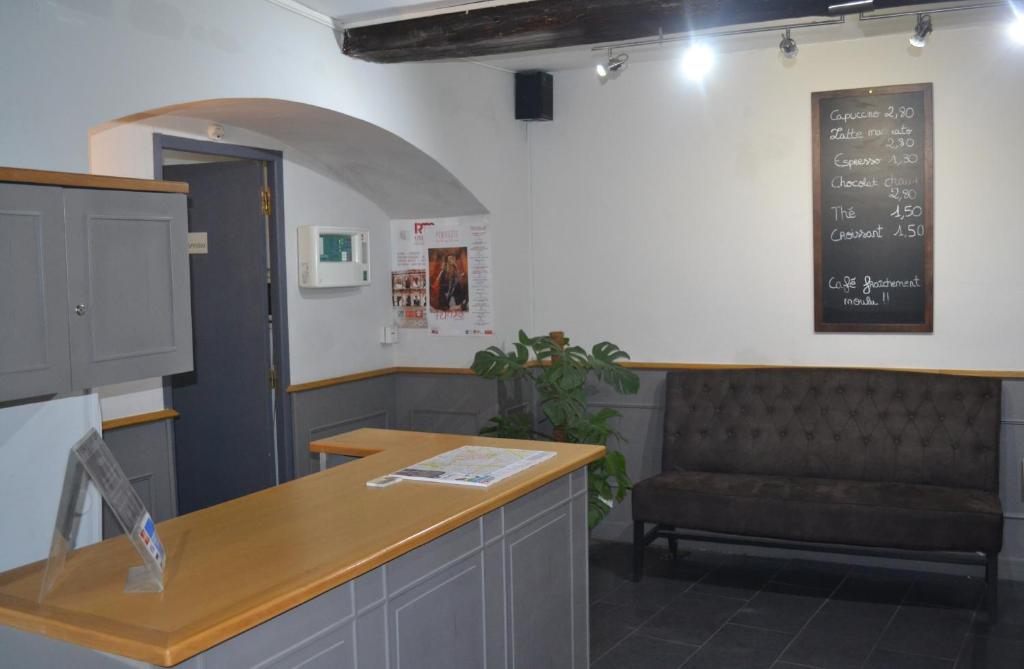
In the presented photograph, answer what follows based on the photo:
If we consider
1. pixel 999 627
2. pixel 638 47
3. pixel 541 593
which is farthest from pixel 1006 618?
pixel 638 47

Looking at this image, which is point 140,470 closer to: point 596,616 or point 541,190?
point 596,616

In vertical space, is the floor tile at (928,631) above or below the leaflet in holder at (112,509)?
below

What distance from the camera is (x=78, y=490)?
7.26ft

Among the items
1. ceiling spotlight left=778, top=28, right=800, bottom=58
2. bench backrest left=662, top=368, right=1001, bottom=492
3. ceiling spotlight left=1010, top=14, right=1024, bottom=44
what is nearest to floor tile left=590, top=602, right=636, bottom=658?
bench backrest left=662, top=368, right=1001, bottom=492

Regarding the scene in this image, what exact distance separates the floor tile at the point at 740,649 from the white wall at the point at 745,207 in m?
1.65

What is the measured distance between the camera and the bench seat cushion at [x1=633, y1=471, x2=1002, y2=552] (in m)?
4.38

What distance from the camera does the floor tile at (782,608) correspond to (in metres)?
4.42

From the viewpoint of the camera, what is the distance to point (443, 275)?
579 cm

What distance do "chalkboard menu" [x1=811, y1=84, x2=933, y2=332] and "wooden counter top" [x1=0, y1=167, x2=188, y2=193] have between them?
3379 millimetres

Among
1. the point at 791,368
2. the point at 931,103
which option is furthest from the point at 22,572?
the point at 931,103

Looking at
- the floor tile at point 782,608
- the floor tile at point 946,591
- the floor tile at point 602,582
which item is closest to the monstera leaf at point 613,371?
the floor tile at point 602,582

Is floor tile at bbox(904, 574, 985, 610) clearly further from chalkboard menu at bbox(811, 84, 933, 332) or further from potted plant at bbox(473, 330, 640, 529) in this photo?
potted plant at bbox(473, 330, 640, 529)

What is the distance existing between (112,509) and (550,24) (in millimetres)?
2843

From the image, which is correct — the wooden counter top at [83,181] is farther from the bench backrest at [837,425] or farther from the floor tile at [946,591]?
the floor tile at [946,591]
